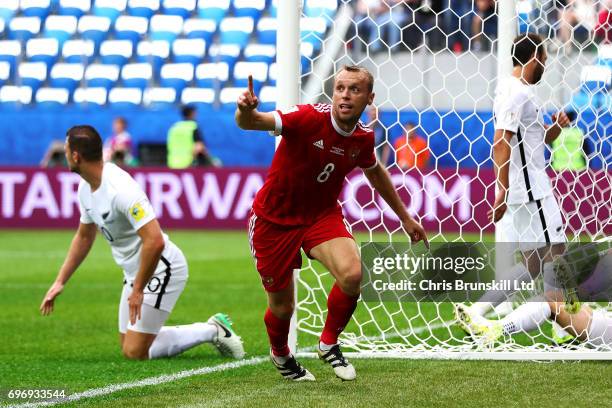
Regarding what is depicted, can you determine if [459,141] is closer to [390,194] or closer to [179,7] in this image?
[179,7]

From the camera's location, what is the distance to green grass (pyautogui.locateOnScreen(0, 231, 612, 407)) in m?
5.34

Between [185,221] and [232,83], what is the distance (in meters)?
4.06

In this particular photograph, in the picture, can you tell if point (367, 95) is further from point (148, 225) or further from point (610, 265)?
point (610, 265)

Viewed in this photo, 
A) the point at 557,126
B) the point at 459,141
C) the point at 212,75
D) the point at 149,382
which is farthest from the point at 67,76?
the point at 149,382

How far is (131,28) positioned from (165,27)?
2.21 feet

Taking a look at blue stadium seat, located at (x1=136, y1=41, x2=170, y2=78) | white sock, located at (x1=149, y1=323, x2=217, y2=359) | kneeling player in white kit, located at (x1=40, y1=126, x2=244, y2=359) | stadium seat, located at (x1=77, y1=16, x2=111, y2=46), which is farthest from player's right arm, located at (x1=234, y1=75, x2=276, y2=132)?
stadium seat, located at (x1=77, y1=16, x2=111, y2=46)

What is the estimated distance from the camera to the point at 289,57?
6.68 m

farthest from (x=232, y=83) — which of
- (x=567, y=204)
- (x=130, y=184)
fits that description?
(x=130, y=184)

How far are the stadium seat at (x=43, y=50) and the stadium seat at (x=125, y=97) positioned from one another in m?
1.63

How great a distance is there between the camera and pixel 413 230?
6.15 m

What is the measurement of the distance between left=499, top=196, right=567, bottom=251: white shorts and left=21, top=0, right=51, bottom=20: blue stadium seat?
1787cm

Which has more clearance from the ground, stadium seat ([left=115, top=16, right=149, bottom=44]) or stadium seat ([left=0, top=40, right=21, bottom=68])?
stadium seat ([left=115, top=16, right=149, bottom=44])

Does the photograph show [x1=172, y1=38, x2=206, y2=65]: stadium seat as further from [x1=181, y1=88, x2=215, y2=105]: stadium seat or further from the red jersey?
the red jersey

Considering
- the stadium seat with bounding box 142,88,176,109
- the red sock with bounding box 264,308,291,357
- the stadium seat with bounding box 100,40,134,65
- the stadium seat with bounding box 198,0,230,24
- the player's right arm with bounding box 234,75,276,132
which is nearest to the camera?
the player's right arm with bounding box 234,75,276,132
